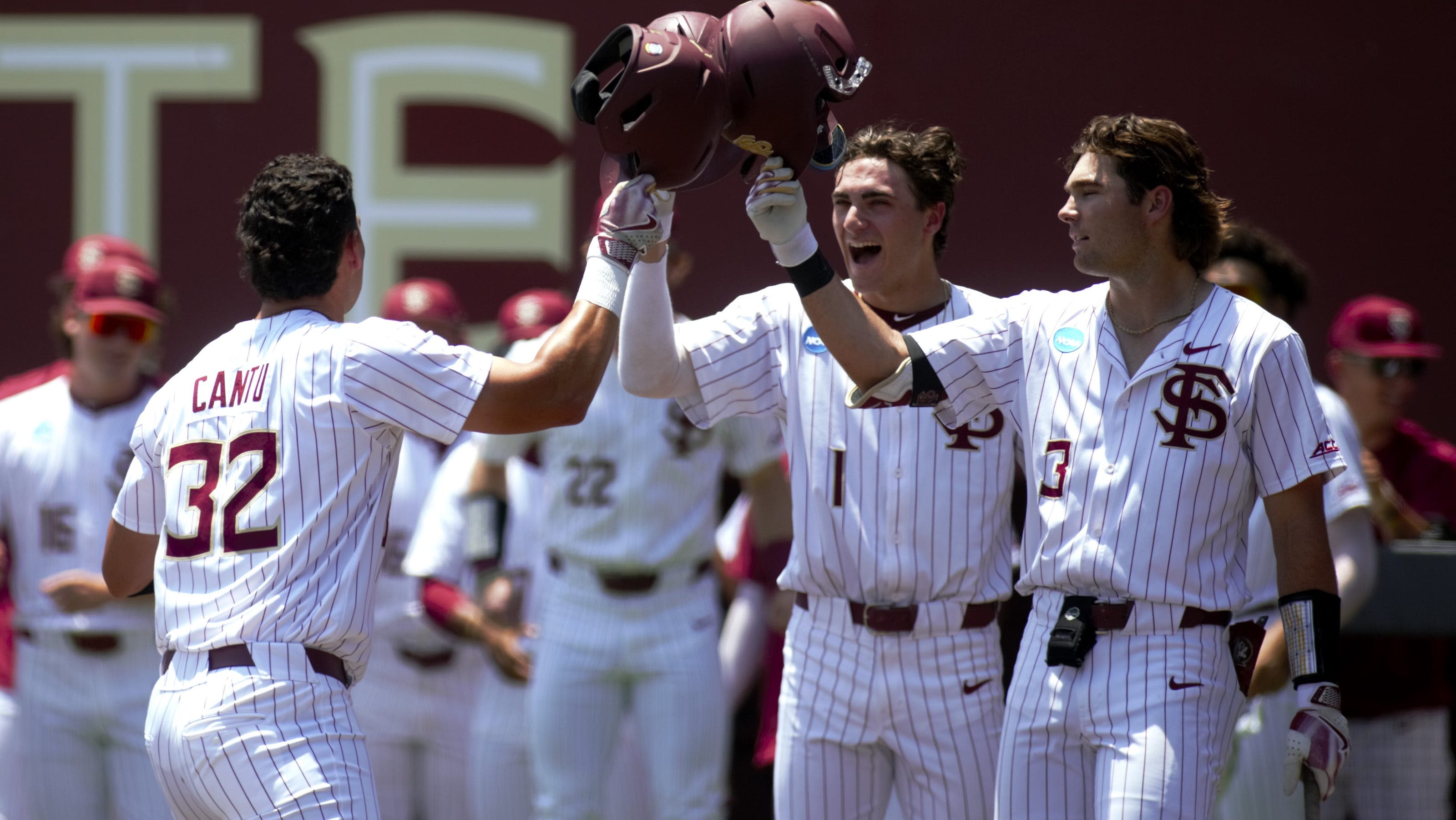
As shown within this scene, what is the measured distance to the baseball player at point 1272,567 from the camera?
13.0 feet

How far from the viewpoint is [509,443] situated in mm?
4973

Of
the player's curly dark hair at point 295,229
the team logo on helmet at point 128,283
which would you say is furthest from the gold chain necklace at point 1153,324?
the team logo on helmet at point 128,283

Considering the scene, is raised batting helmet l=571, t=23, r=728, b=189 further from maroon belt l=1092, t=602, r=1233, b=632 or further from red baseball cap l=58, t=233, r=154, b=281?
red baseball cap l=58, t=233, r=154, b=281

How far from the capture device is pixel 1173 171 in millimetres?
2957

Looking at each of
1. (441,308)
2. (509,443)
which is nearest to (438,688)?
(509,443)

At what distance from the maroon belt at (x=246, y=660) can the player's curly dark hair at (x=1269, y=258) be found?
9.80 feet

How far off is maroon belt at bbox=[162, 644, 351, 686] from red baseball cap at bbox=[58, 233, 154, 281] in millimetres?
2528

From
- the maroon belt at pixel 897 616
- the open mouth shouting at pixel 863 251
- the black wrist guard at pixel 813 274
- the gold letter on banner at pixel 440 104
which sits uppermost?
the gold letter on banner at pixel 440 104

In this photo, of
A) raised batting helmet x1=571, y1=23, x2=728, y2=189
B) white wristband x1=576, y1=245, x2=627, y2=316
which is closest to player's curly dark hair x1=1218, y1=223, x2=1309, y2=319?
raised batting helmet x1=571, y1=23, x2=728, y2=189

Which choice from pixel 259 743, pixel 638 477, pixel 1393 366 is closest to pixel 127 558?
pixel 259 743

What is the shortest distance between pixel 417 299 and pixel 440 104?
1.05 meters

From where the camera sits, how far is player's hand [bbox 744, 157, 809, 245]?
9.46 feet

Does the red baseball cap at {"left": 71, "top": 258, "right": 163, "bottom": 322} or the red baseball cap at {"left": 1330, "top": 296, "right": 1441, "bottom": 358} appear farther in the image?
the red baseball cap at {"left": 1330, "top": 296, "right": 1441, "bottom": 358}

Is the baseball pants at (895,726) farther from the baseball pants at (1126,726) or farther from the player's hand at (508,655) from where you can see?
the player's hand at (508,655)
